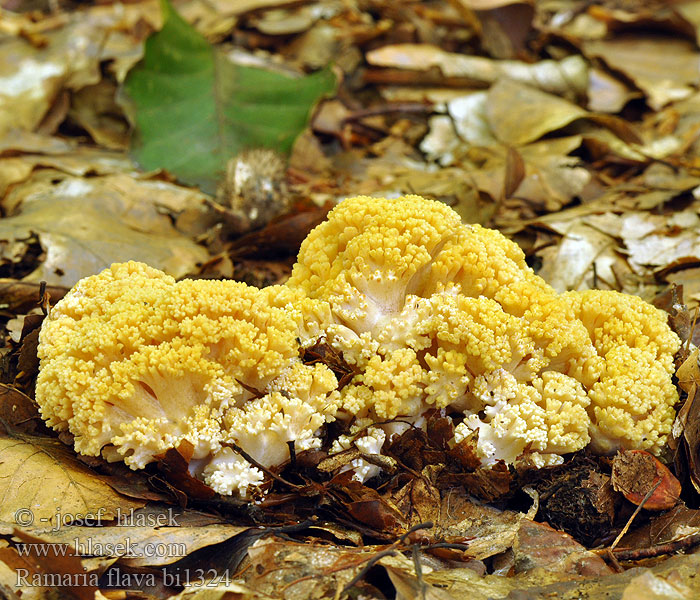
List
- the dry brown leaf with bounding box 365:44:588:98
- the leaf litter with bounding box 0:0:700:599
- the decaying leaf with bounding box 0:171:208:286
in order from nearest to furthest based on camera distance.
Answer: the leaf litter with bounding box 0:0:700:599 → the decaying leaf with bounding box 0:171:208:286 → the dry brown leaf with bounding box 365:44:588:98

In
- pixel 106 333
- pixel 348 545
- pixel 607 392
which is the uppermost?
pixel 106 333

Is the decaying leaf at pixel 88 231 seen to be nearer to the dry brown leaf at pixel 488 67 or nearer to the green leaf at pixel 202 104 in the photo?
the green leaf at pixel 202 104

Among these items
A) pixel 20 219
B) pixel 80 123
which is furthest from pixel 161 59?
pixel 20 219

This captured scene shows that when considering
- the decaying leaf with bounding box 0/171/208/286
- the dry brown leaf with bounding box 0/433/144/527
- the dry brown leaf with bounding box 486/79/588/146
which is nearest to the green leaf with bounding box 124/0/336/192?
the decaying leaf with bounding box 0/171/208/286

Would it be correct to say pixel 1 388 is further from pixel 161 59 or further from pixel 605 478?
pixel 161 59

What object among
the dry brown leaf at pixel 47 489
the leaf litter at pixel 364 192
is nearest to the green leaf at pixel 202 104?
the leaf litter at pixel 364 192

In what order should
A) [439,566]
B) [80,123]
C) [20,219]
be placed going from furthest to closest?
1. [80,123]
2. [20,219]
3. [439,566]

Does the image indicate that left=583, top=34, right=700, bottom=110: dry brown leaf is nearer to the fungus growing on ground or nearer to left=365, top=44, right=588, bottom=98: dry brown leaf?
left=365, top=44, right=588, bottom=98: dry brown leaf
